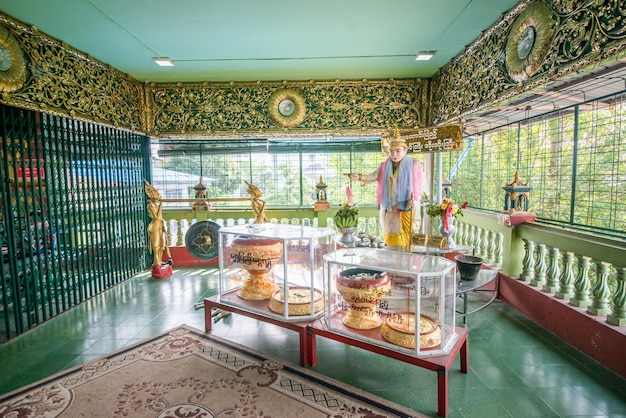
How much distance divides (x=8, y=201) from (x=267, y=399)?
128 inches

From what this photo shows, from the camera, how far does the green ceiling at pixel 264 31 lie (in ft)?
9.87

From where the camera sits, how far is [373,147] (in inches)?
245

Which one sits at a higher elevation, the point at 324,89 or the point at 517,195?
the point at 324,89

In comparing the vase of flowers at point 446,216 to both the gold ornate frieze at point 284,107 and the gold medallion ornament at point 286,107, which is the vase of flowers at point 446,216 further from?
the gold medallion ornament at point 286,107

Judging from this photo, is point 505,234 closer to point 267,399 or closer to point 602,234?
point 602,234

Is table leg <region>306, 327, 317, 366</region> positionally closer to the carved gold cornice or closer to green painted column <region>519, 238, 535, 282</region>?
green painted column <region>519, 238, 535, 282</region>

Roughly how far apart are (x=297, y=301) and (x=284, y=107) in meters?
3.43

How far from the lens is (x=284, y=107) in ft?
17.0

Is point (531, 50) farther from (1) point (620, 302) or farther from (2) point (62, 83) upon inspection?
(2) point (62, 83)

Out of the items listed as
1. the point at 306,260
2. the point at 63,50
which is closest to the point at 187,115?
the point at 63,50

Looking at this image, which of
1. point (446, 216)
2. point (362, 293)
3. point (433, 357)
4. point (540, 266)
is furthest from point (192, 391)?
point (540, 266)

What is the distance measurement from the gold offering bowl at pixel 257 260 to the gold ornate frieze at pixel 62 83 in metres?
2.63

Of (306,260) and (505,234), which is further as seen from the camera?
(505,234)

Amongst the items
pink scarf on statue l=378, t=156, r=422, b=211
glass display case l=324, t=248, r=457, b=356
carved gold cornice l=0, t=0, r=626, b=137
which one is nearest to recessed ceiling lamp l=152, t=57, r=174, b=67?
carved gold cornice l=0, t=0, r=626, b=137
